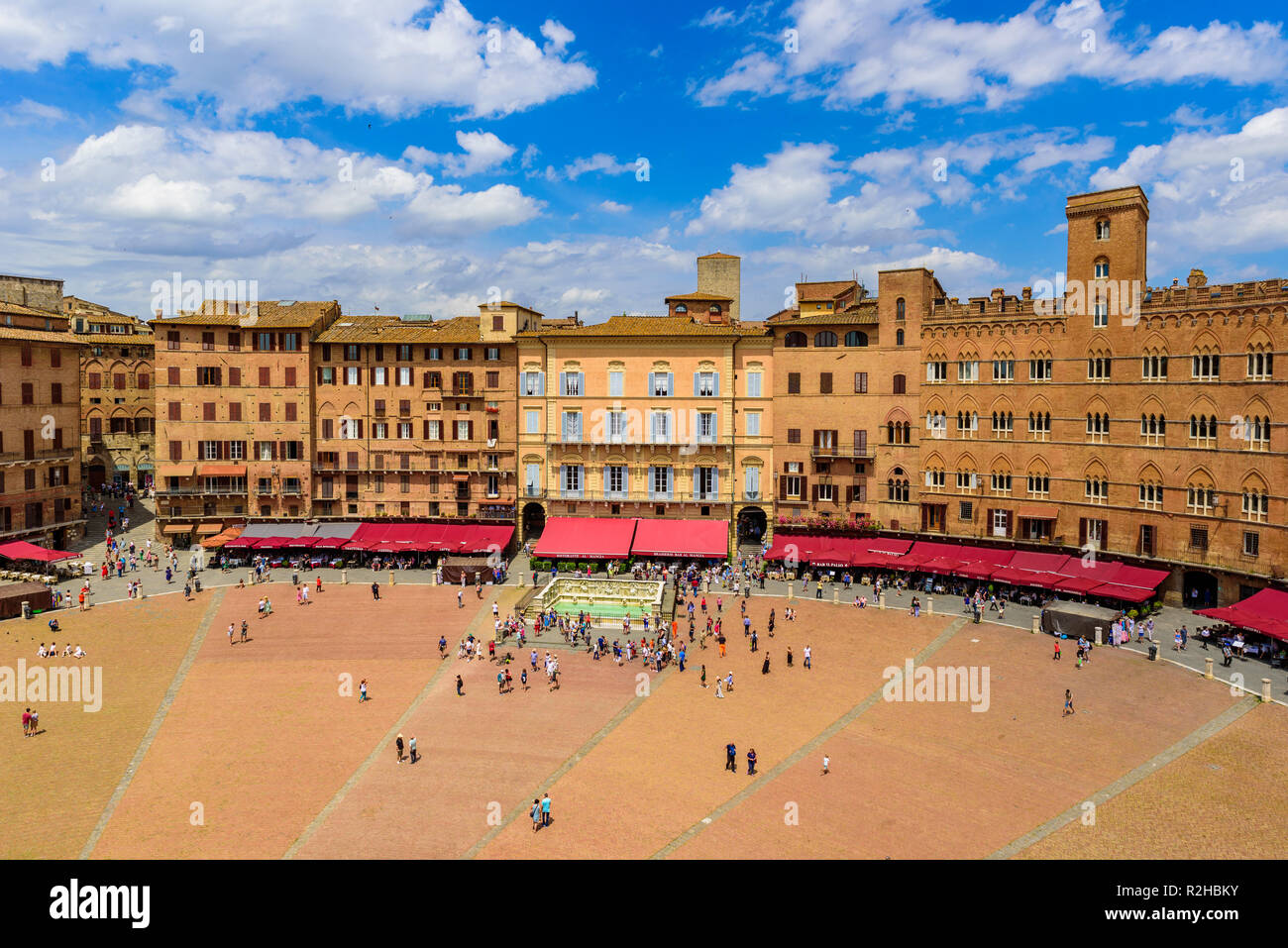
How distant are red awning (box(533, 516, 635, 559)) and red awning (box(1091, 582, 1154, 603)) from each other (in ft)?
92.0

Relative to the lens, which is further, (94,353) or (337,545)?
(94,353)

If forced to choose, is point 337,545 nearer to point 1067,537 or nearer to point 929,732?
point 929,732

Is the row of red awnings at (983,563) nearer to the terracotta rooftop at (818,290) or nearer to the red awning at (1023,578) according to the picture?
the red awning at (1023,578)

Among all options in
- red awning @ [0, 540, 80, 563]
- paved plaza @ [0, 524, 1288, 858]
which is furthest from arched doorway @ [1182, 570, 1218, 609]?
red awning @ [0, 540, 80, 563]

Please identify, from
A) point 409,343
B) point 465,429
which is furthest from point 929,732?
point 409,343

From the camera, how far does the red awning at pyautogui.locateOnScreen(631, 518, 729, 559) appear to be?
5650 cm

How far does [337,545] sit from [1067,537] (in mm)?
47839

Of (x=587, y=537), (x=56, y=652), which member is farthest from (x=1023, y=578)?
(x=56, y=652)

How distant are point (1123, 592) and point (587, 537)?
3249cm

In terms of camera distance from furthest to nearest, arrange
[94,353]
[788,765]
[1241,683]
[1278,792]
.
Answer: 1. [94,353]
2. [1241,683]
3. [788,765]
4. [1278,792]

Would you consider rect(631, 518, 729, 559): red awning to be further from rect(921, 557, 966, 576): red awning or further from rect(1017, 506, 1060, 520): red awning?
rect(1017, 506, 1060, 520): red awning

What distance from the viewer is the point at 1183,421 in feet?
151

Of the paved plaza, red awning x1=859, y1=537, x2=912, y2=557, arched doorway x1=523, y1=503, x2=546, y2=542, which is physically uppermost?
arched doorway x1=523, y1=503, x2=546, y2=542

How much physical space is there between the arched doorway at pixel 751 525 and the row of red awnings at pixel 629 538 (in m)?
3.91
